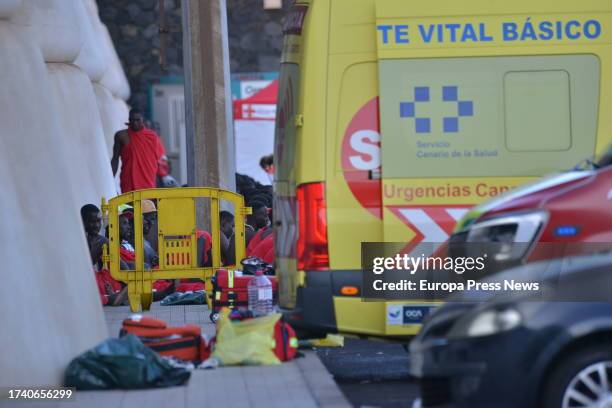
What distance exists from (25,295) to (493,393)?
409 centimetres

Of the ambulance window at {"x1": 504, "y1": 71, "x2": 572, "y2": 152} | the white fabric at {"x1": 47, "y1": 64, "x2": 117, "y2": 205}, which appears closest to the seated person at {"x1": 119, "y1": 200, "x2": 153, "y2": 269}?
the white fabric at {"x1": 47, "y1": 64, "x2": 117, "y2": 205}

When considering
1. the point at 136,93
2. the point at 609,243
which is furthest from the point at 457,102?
the point at 136,93

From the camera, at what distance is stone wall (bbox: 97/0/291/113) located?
127ft

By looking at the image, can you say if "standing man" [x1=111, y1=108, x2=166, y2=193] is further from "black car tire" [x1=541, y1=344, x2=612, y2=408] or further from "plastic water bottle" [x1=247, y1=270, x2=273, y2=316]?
"black car tire" [x1=541, y1=344, x2=612, y2=408]

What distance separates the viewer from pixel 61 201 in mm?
10859

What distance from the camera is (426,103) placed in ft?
32.3

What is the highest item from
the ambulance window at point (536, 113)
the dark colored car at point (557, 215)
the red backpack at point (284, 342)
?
the ambulance window at point (536, 113)

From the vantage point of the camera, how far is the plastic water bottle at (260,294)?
1277cm

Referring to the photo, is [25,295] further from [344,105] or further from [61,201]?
[344,105]

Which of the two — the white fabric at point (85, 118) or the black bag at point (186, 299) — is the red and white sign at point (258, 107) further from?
the black bag at point (186, 299)

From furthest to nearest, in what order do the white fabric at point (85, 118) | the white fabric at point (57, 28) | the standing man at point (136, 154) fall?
the standing man at point (136, 154) → the white fabric at point (85, 118) → the white fabric at point (57, 28)

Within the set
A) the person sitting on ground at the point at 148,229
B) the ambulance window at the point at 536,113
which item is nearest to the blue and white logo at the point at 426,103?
the ambulance window at the point at 536,113

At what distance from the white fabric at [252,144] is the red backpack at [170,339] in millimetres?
21041

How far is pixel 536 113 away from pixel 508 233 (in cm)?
186
